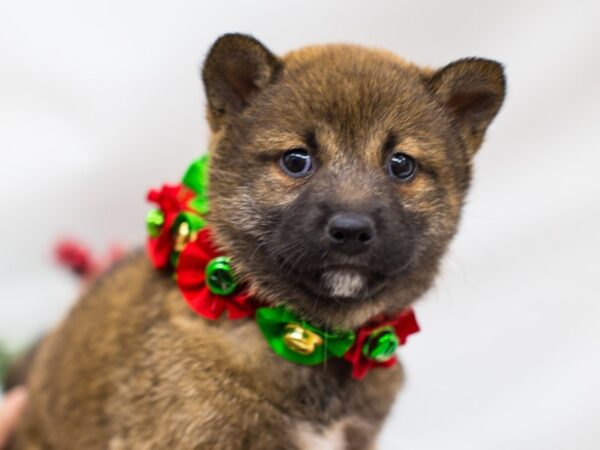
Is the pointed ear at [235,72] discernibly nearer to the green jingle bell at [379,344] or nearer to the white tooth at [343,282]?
the white tooth at [343,282]

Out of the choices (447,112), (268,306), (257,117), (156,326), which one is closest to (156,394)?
(156,326)

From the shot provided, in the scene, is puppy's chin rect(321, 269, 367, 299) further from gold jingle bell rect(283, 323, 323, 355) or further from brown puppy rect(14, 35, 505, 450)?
gold jingle bell rect(283, 323, 323, 355)

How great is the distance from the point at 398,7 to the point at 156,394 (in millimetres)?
1759

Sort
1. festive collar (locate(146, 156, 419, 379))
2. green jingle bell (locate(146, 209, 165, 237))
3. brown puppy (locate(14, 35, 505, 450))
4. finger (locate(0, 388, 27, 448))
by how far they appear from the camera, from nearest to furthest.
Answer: brown puppy (locate(14, 35, 505, 450)) → festive collar (locate(146, 156, 419, 379)) → green jingle bell (locate(146, 209, 165, 237)) → finger (locate(0, 388, 27, 448))

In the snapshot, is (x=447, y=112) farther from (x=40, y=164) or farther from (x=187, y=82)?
(x=40, y=164)

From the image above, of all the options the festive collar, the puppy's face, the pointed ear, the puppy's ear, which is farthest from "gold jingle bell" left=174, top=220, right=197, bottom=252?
the puppy's ear

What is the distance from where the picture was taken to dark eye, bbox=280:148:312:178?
6.71 feet

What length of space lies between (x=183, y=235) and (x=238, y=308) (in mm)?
257

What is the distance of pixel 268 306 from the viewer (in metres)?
2.13

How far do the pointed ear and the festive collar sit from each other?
179mm

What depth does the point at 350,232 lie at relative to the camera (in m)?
1.87

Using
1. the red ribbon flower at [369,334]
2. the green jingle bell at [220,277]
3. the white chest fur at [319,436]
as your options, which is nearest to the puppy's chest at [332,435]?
the white chest fur at [319,436]

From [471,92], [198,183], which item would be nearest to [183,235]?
[198,183]

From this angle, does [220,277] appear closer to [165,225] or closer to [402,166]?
[165,225]
